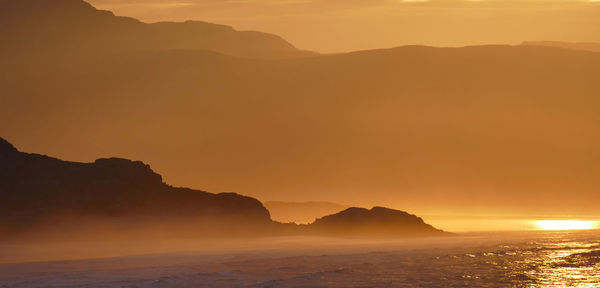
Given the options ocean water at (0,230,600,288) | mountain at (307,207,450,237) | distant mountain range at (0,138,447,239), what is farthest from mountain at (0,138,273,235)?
mountain at (307,207,450,237)

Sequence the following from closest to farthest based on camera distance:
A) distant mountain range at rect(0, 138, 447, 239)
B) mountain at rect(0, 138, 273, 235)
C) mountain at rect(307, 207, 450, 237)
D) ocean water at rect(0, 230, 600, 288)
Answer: ocean water at rect(0, 230, 600, 288) < distant mountain range at rect(0, 138, 447, 239) < mountain at rect(0, 138, 273, 235) < mountain at rect(307, 207, 450, 237)

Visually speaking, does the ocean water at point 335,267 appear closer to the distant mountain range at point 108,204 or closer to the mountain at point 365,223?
the mountain at point 365,223

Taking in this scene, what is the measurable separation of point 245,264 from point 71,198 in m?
25.4

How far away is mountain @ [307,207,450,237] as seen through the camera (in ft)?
384

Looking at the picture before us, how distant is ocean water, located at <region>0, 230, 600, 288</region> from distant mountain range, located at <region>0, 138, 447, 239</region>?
6.84 meters

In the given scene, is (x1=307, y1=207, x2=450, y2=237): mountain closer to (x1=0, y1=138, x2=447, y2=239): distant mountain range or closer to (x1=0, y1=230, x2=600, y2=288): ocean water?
(x1=0, y1=138, x2=447, y2=239): distant mountain range

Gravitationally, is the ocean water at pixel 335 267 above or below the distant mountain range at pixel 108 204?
below

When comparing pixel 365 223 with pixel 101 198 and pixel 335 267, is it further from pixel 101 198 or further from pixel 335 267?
pixel 335 267

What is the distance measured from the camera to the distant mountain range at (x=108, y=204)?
330ft

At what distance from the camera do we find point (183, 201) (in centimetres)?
10925

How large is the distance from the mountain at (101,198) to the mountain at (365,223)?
925 centimetres

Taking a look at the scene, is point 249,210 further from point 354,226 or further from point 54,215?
point 54,215

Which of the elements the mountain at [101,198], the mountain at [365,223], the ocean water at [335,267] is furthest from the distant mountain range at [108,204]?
the ocean water at [335,267]

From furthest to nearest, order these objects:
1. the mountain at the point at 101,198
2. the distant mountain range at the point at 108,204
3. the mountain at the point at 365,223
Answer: the mountain at the point at 365,223 → the mountain at the point at 101,198 → the distant mountain range at the point at 108,204
